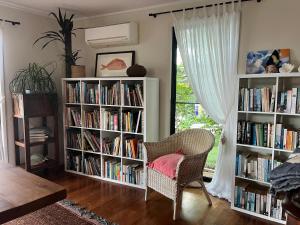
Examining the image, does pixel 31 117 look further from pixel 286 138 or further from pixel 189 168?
pixel 286 138

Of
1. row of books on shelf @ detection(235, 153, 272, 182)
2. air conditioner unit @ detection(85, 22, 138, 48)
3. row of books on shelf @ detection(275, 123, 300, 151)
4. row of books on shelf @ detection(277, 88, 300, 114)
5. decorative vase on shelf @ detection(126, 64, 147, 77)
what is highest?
air conditioner unit @ detection(85, 22, 138, 48)

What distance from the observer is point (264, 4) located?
8.03ft

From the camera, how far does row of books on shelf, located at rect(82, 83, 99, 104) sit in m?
3.18

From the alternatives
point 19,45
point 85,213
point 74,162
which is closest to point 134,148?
point 85,213

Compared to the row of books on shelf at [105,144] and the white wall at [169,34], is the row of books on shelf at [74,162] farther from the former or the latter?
the white wall at [169,34]

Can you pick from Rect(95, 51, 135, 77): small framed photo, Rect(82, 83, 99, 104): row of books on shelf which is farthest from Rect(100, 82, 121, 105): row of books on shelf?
Rect(95, 51, 135, 77): small framed photo

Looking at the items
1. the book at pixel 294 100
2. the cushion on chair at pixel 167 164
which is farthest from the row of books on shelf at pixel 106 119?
the book at pixel 294 100

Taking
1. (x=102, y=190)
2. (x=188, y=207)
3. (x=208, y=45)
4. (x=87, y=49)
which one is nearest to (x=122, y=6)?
(x=87, y=49)

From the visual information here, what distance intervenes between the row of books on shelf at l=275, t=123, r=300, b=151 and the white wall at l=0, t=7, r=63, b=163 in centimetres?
316

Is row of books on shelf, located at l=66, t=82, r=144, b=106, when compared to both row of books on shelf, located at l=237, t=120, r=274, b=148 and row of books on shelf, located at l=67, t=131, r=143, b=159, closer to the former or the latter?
row of books on shelf, located at l=67, t=131, r=143, b=159

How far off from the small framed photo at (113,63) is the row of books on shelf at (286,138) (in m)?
1.97

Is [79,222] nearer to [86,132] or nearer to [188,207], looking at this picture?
[188,207]

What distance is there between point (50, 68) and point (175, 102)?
6.41ft

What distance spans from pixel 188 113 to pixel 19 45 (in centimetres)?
241
